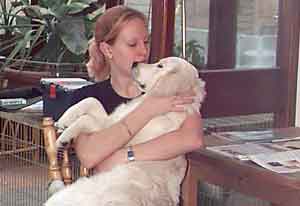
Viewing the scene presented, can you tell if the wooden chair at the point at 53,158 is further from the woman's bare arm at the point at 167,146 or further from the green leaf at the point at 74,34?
the green leaf at the point at 74,34

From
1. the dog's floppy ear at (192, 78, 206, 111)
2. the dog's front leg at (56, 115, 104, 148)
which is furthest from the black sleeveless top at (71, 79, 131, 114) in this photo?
the dog's floppy ear at (192, 78, 206, 111)

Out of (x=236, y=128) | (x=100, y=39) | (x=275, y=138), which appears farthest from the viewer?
→ (x=236, y=128)

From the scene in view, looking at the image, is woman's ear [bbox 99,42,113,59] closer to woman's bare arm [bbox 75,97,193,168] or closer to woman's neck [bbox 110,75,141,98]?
woman's neck [bbox 110,75,141,98]

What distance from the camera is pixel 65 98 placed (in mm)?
2246

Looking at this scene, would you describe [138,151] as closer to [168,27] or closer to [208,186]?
[208,186]

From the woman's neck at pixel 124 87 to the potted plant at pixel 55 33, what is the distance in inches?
102

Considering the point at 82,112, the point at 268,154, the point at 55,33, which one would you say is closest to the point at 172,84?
the point at 82,112

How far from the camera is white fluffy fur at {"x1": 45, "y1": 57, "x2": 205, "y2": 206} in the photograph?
1.59m

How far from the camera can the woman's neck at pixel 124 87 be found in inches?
77.1

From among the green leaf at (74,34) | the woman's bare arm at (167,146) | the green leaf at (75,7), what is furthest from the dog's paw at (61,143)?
the green leaf at (75,7)

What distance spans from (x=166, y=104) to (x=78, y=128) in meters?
0.26

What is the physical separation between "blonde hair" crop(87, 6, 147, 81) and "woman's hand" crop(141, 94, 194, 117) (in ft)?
0.84

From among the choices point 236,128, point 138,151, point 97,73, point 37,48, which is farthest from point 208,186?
point 37,48

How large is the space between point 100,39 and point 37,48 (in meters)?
2.98
